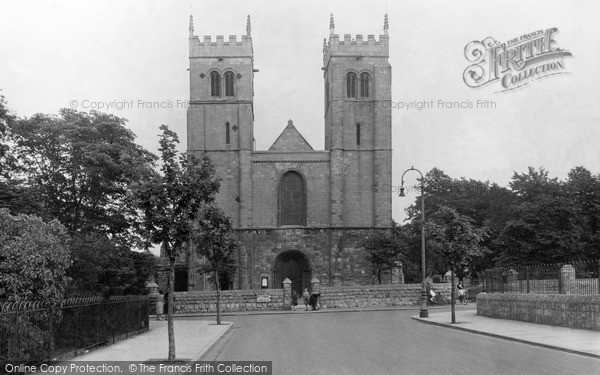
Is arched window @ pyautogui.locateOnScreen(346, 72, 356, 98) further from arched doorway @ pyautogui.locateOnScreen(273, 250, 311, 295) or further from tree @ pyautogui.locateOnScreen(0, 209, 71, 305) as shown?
tree @ pyautogui.locateOnScreen(0, 209, 71, 305)

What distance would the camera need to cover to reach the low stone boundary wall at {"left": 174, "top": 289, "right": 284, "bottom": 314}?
1693 inches

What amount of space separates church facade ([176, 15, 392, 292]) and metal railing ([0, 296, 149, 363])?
34.9 meters

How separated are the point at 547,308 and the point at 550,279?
1.01 meters

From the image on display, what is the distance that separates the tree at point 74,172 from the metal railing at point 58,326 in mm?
19442

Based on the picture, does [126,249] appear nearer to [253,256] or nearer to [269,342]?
[253,256]

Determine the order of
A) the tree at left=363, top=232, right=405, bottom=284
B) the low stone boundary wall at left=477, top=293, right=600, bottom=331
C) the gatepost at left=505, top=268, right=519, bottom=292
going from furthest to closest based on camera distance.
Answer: the tree at left=363, top=232, right=405, bottom=284, the gatepost at left=505, top=268, right=519, bottom=292, the low stone boundary wall at left=477, top=293, right=600, bottom=331

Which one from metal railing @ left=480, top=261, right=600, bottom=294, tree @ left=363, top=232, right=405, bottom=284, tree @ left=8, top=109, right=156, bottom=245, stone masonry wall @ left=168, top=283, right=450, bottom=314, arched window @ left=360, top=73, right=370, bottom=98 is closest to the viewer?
metal railing @ left=480, top=261, right=600, bottom=294

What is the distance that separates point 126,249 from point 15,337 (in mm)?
27440

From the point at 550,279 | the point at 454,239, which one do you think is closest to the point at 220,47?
the point at 454,239

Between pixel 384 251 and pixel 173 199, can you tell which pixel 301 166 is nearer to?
pixel 384 251

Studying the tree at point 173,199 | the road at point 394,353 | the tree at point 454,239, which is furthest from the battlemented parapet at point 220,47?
the tree at point 173,199

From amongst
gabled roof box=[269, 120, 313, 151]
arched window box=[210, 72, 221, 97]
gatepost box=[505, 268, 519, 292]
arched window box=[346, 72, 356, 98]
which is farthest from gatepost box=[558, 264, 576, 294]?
arched window box=[210, 72, 221, 97]

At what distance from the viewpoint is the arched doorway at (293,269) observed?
5725cm

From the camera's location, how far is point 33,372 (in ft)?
43.5
